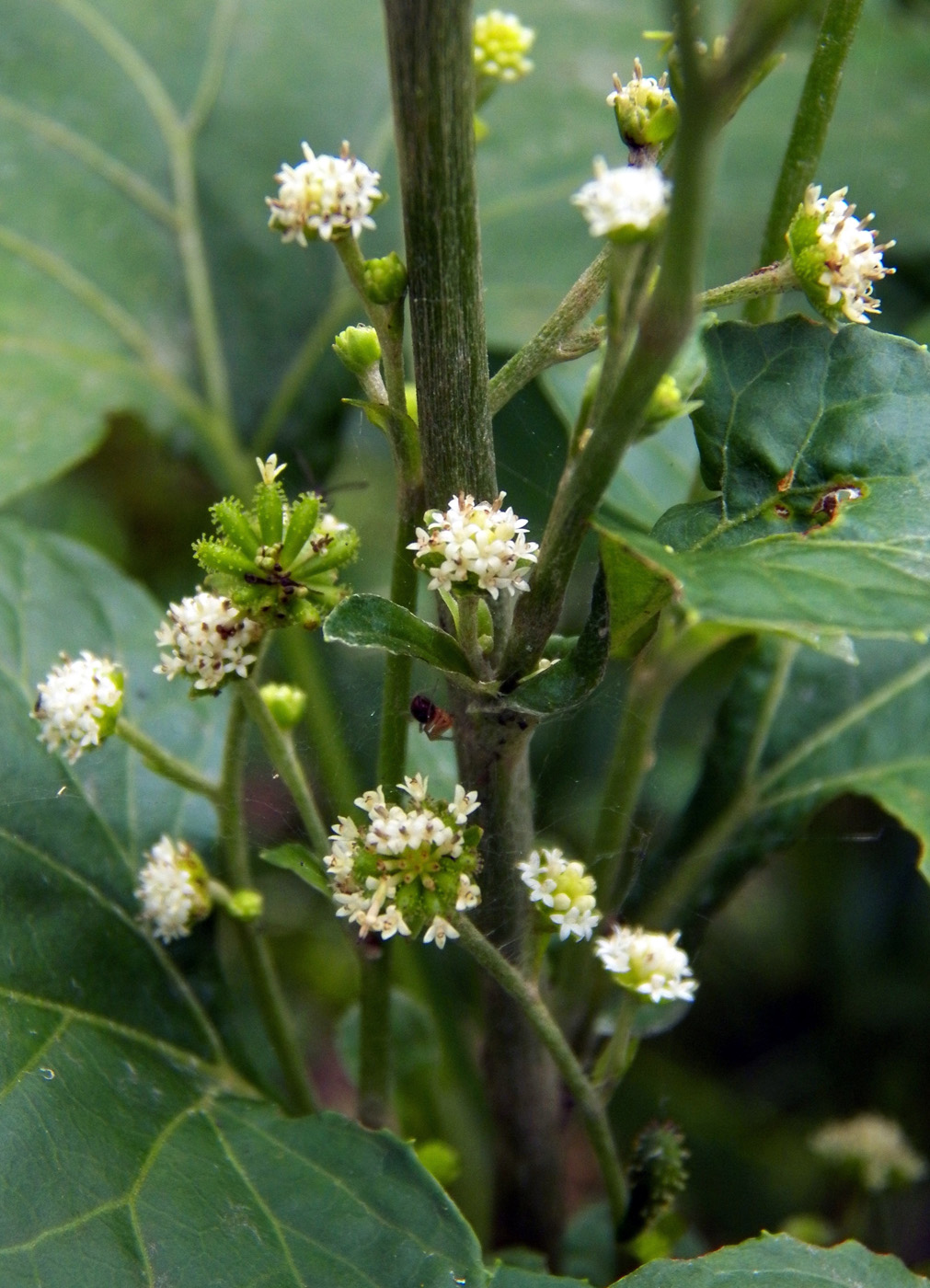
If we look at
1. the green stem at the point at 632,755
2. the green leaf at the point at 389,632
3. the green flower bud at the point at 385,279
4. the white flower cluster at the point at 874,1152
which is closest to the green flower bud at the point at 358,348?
the green flower bud at the point at 385,279

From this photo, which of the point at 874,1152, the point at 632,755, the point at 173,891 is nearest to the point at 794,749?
the point at 632,755

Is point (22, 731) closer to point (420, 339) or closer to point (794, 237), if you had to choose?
point (420, 339)

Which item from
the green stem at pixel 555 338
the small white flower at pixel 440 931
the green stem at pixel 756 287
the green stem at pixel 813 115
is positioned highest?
the green stem at pixel 813 115

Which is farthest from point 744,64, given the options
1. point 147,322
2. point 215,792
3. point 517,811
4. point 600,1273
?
point 147,322

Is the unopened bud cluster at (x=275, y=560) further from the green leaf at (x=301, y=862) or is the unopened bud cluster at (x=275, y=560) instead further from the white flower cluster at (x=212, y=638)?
the green leaf at (x=301, y=862)

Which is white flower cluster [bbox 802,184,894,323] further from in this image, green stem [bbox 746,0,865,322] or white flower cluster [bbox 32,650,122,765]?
white flower cluster [bbox 32,650,122,765]

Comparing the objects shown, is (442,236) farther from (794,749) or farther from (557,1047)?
(794,749)

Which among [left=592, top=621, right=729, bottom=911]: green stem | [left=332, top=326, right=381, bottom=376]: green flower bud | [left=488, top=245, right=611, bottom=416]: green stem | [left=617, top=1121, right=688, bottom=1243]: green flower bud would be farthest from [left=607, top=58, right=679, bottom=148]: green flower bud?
[left=617, top=1121, right=688, bottom=1243]: green flower bud
